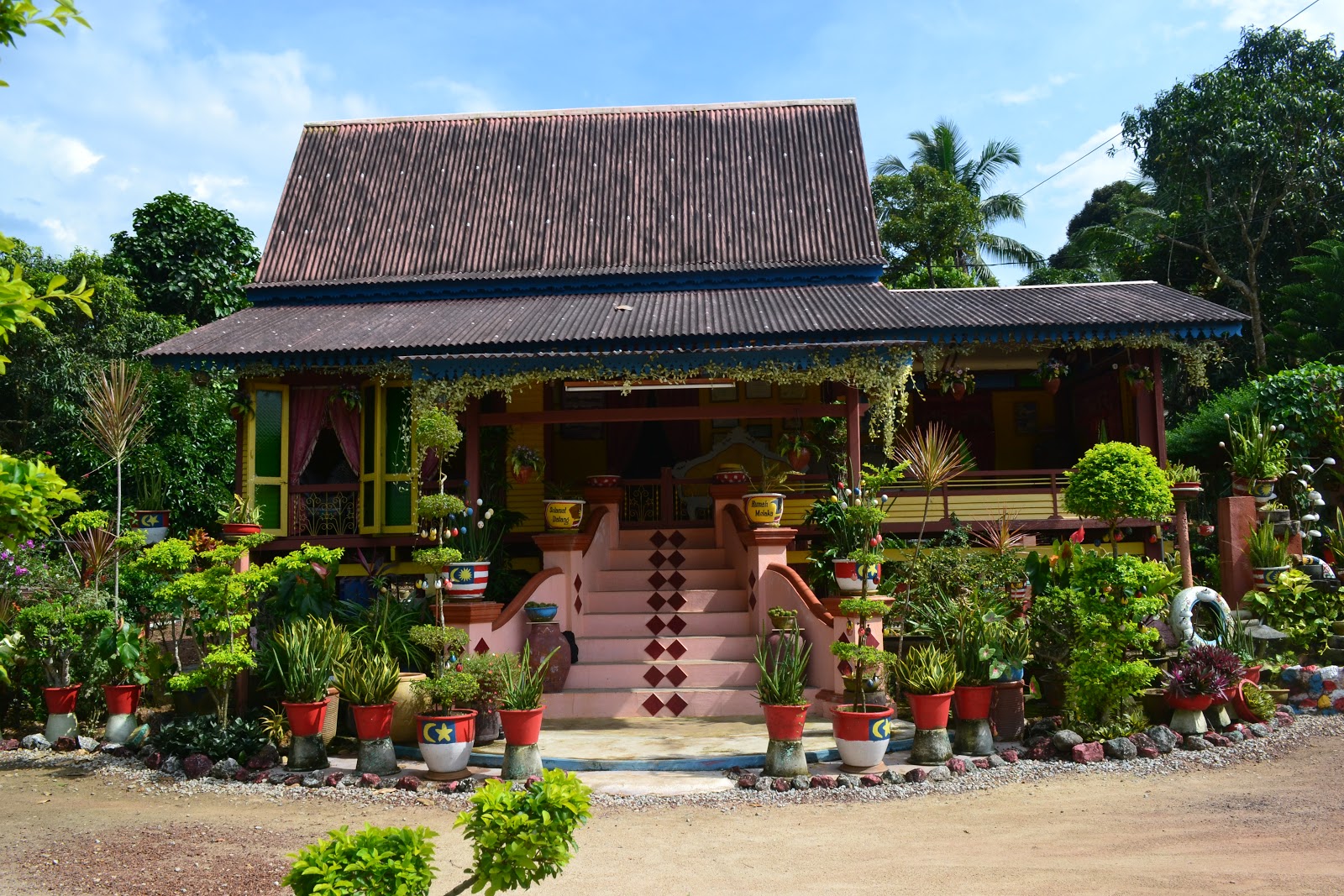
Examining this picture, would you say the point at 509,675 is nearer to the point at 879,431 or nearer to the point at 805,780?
the point at 805,780

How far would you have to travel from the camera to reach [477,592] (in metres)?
9.53

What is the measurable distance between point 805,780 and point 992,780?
1360 millimetres

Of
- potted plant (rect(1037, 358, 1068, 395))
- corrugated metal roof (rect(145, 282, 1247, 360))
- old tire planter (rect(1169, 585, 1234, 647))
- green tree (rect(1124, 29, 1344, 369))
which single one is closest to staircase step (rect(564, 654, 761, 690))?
corrugated metal roof (rect(145, 282, 1247, 360))

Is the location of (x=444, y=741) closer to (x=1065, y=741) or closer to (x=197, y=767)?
(x=197, y=767)

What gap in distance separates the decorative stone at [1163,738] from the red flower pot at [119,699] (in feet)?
28.0

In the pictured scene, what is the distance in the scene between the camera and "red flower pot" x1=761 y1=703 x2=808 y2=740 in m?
7.49

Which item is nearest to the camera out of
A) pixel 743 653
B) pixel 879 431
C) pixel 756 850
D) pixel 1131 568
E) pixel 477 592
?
pixel 756 850

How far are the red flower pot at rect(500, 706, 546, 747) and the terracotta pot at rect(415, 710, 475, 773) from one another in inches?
14.4


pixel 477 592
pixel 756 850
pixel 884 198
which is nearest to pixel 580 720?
pixel 477 592

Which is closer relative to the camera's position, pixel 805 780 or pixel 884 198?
pixel 805 780

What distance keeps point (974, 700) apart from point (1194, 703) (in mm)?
1775

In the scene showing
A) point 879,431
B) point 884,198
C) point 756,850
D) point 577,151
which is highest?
point 884,198

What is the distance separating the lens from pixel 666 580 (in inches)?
456

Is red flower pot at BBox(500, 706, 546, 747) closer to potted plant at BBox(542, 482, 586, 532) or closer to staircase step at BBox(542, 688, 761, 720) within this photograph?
staircase step at BBox(542, 688, 761, 720)
